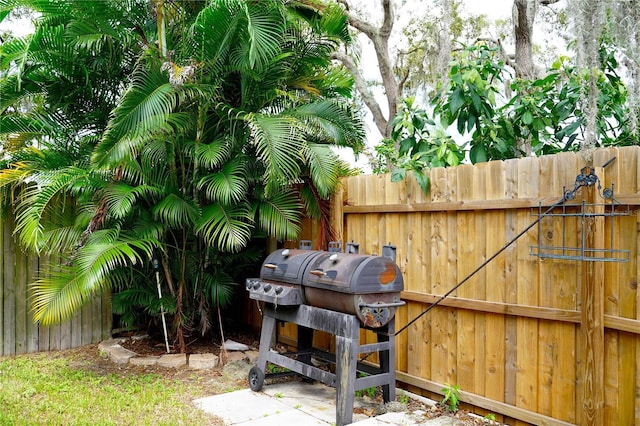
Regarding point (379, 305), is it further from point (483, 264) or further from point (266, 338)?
point (266, 338)

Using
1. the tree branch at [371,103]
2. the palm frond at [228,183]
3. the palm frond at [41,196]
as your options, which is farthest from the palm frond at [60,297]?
the tree branch at [371,103]

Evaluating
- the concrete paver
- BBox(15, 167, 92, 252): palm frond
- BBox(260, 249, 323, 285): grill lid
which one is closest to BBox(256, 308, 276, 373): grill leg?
the concrete paver

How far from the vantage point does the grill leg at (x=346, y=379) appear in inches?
130

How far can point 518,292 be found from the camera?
319cm

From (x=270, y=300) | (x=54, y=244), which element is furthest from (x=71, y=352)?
(x=270, y=300)

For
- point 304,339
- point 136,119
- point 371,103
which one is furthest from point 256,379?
point 371,103

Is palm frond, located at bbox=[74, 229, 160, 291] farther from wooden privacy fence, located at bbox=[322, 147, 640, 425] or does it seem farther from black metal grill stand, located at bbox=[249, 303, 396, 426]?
wooden privacy fence, located at bbox=[322, 147, 640, 425]

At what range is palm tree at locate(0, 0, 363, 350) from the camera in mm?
4215

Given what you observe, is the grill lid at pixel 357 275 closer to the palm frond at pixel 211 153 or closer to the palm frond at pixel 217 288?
the palm frond at pixel 211 153

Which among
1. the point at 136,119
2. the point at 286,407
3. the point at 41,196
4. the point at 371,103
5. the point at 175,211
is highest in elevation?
the point at 371,103

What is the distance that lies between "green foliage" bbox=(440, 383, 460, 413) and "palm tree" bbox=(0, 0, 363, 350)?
1.87 m

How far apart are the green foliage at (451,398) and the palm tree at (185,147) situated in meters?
1.87

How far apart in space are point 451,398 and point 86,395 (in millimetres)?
2743

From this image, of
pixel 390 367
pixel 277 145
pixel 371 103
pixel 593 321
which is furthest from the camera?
pixel 371 103
